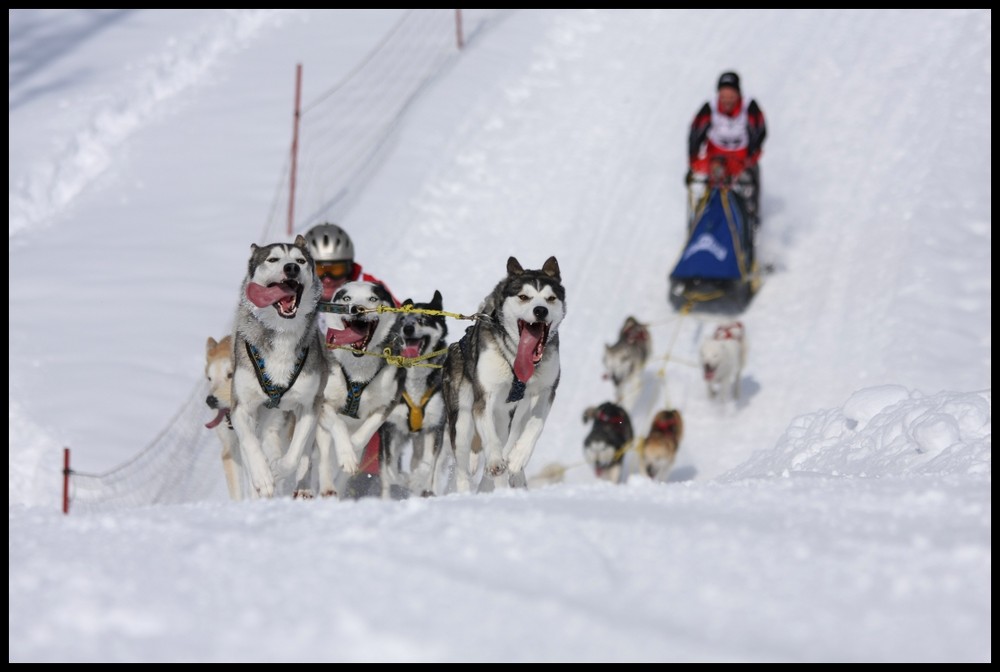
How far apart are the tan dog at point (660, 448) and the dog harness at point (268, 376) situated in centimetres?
280

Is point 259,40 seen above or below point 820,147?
above

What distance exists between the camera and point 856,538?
3295 mm

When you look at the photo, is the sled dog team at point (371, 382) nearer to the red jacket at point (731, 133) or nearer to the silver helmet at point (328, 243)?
the silver helmet at point (328, 243)

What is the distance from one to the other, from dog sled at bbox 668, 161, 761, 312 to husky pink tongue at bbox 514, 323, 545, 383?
377 centimetres

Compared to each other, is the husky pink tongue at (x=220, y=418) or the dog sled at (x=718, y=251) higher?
the dog sled at (x=718, y=251)

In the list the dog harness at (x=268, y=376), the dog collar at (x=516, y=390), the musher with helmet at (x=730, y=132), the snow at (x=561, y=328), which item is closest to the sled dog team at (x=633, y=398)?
the snow at (x=561, y=328)

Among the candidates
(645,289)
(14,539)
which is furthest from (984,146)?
(14,539)

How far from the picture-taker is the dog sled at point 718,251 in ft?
27.3

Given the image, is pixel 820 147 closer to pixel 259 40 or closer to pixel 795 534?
pixel 259 40

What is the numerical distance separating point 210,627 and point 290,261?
2.04m

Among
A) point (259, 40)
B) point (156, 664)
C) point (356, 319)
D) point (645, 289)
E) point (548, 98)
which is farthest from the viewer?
point (259, 40)

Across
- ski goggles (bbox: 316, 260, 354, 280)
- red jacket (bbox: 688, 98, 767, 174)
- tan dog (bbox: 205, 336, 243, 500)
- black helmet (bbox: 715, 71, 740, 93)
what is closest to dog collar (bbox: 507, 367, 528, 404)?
tan dog (bbox: 205, 336, 243, 500)

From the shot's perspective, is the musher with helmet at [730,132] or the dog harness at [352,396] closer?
the dog harness at [352,396]

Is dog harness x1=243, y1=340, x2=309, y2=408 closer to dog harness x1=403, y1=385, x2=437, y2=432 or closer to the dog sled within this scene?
dog harness x1=403, y1=385, x2=437, y2=432
